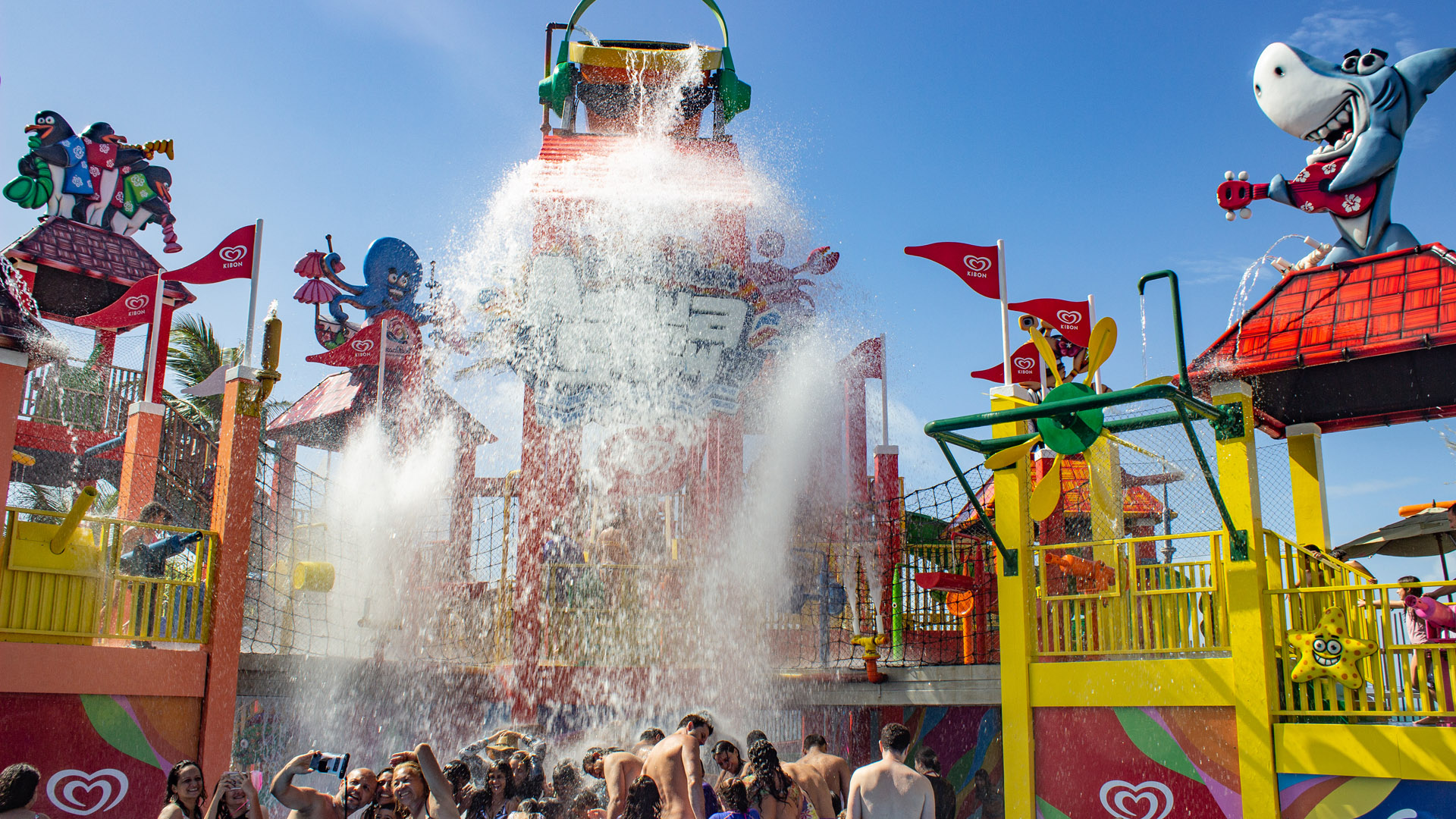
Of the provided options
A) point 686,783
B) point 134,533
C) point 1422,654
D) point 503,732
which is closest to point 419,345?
point 134,533

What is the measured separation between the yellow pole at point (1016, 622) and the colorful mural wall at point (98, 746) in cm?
695

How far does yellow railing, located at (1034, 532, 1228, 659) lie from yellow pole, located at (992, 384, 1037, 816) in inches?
6.1

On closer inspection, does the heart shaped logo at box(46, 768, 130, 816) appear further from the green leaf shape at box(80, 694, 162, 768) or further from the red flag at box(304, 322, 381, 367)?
the red flag at box(304, 322, 381, 367)

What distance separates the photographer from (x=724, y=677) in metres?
11.7

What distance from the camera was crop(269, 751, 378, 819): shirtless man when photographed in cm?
639

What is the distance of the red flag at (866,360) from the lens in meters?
14.0

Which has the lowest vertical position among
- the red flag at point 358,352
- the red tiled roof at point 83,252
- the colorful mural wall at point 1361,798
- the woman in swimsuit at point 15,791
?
the colorful mural wall at point 1361,798

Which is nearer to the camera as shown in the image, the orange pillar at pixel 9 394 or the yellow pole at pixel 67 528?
the yellow pole at pixel 67 528

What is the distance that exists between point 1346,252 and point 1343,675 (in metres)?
4.37

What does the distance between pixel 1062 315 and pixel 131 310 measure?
10.7 meters

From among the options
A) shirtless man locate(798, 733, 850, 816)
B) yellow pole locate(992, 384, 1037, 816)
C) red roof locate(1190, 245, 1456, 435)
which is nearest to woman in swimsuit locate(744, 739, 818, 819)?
shirtless man locate(798, 733, 850, 816)

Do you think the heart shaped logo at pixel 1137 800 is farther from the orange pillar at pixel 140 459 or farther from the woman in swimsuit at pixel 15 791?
the orange pillar at pixel 140 459

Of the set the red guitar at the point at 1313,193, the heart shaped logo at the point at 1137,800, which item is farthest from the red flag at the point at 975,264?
the heart shaped logo at the point at 1137,800

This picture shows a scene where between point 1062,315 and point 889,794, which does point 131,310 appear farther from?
point 1062,315
